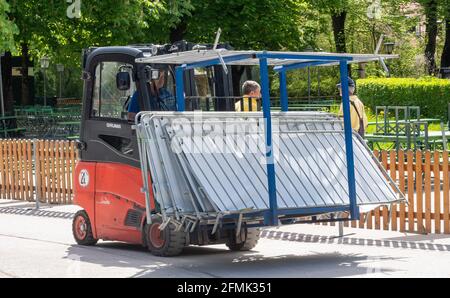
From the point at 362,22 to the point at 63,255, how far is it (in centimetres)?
4854

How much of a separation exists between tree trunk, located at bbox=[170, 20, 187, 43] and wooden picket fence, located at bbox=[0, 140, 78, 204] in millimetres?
18221

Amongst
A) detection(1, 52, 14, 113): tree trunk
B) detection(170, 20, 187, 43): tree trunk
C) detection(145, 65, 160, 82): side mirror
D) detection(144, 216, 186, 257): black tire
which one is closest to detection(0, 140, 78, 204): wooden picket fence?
detection(145, 65, 160, 82): side mirror

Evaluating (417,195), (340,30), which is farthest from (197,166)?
(340,30)

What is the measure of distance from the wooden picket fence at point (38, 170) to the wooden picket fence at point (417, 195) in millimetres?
6790

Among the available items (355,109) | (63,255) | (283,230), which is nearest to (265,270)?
(63,255)

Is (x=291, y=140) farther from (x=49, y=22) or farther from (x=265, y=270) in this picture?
(x=49, y=22)

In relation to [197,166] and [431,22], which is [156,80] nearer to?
[197,166]

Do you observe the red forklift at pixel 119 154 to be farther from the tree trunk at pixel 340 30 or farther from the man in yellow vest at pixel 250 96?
the tree trunk at pixel 340 30

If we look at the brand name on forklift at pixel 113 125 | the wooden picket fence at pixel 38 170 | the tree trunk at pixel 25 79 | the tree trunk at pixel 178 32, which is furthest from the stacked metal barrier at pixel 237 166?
the tree trunk at pixel 25 79

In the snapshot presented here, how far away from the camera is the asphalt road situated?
11.0 metres

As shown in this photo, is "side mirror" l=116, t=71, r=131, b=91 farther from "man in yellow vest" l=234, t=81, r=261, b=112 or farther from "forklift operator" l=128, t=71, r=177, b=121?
"man in yellow vest" l=234, t=81, r=261, b=112

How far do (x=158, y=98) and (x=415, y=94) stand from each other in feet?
84.4

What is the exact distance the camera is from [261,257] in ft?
41.1

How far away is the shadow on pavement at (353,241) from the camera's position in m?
13.1
